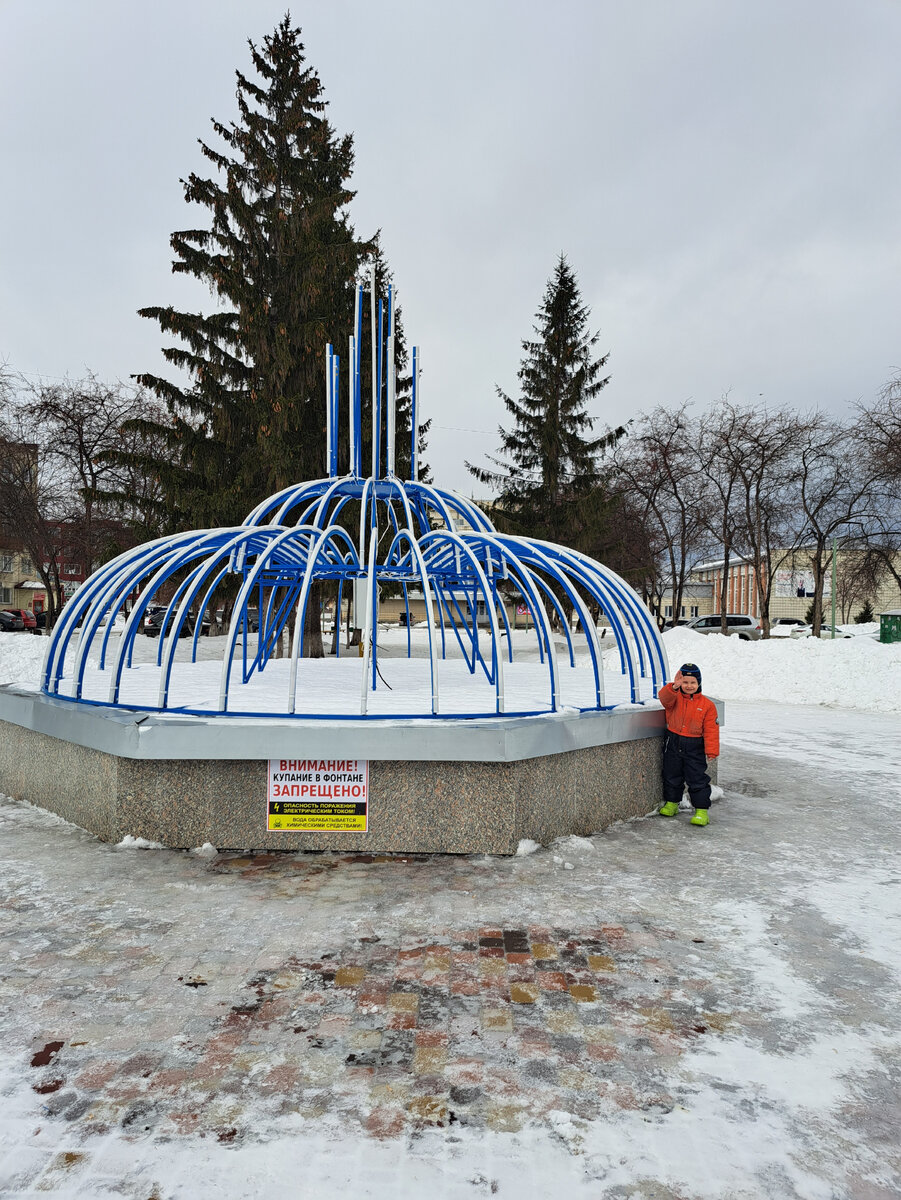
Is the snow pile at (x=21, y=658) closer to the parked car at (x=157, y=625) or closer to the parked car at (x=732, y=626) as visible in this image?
the parked car at (x=157, y=625)

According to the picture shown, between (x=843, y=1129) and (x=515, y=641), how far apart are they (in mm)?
27475

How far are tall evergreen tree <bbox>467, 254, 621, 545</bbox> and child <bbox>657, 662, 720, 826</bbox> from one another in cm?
2029

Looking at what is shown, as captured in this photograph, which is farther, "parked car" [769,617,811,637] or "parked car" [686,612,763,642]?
"parked car" [769,617,811,637]

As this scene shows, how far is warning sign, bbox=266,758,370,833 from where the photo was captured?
5.59 m

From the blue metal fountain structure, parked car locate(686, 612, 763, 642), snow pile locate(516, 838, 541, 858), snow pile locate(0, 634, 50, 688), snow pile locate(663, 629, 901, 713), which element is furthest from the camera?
parked car locate(686, 612, 763, 642)

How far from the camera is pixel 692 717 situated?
669 centimetres

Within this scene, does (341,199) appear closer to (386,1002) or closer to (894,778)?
(894,778)

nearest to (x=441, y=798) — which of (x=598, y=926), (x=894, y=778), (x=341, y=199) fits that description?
(x=598, y=926)

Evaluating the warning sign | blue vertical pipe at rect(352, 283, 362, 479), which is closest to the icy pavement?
the warning sign

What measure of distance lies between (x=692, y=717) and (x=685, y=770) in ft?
1.48

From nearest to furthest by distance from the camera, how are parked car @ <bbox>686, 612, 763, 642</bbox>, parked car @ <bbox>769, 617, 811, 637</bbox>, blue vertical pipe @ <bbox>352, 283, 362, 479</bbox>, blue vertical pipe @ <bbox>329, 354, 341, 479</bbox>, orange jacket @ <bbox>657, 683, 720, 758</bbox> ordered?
orange jacket @ <bbox>657, 683, 720, 758</bbox> → blue vertical pipe @ <bbox>352, 283, 362, 479</bbox> → blue vertical pipe @ <bbox>329, 354, 341, 479</bbox> → parked car @ <bbox>686, 612, 763, 642</bbox> → parked car @ <bbox>769, 617, 811, 637</bbox>

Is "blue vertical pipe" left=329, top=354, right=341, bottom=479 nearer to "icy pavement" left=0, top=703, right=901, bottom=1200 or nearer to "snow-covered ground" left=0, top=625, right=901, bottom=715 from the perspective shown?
"snow-covered ground" left=0, top=625, right=901, bottom=715

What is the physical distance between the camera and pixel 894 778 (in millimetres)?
8727

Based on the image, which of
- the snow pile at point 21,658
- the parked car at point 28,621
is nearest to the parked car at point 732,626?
the snow pile at point 21,658
